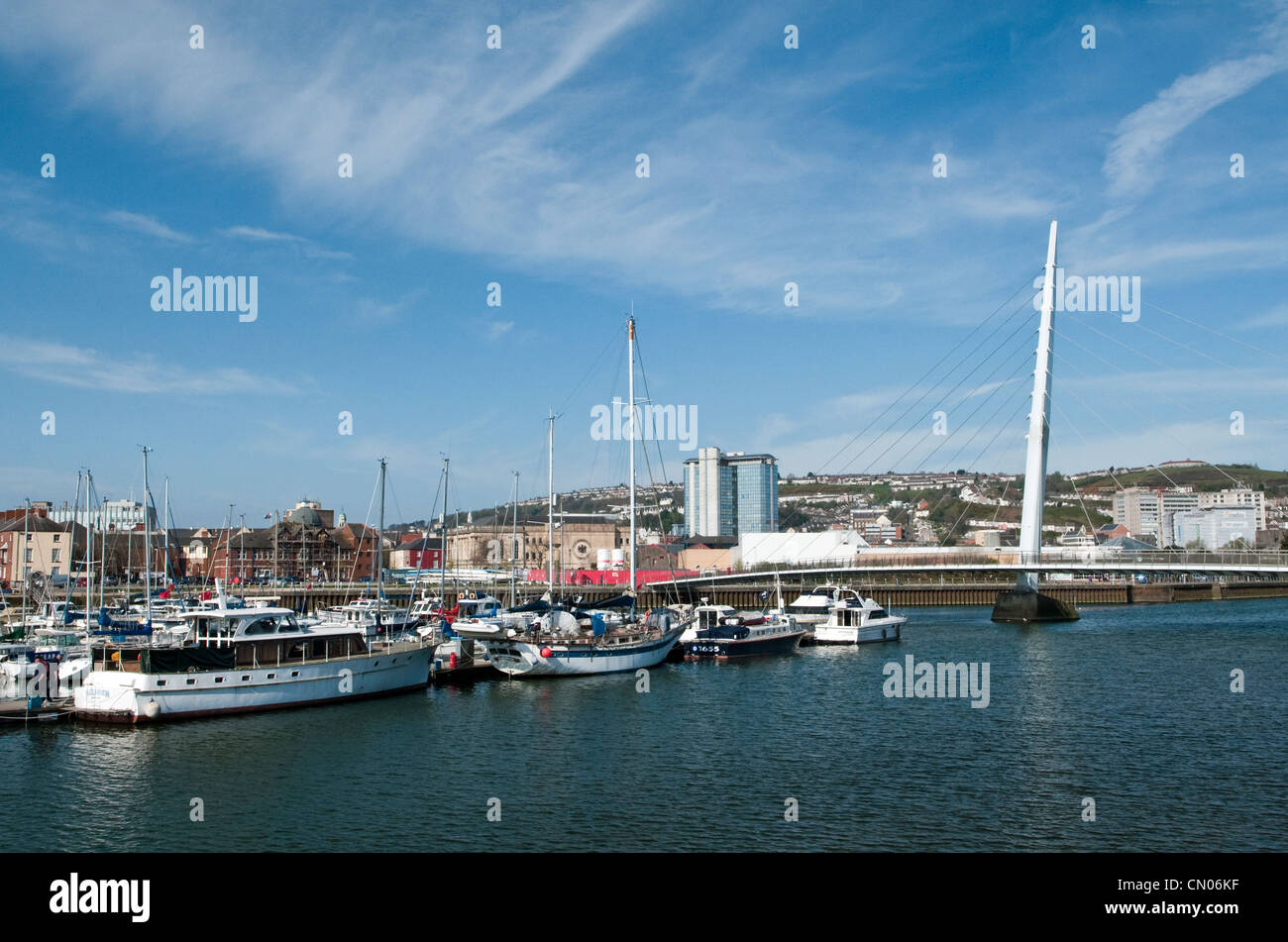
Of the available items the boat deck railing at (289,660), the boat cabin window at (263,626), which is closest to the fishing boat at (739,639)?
the boat deck railing at (289,660)

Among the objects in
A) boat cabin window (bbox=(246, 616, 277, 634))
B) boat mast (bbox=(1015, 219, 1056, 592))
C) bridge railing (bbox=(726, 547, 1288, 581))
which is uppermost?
boat mast (bbox=(1015, 219, 1056, 592))

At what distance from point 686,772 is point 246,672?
13.7 metres

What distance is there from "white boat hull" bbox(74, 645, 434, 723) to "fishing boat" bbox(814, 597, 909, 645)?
25.5 metres

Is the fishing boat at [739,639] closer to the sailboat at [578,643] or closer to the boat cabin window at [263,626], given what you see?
the sailboat at [578,643]

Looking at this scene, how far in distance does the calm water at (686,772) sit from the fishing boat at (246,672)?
705 mm

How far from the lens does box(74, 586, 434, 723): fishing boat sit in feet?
85.0

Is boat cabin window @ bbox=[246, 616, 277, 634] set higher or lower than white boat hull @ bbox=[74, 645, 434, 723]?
higher

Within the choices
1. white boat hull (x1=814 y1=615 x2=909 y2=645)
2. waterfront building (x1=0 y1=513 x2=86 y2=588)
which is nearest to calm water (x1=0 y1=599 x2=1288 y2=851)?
white boat hull (x1=814 y1=615 x2=909 y2=645)

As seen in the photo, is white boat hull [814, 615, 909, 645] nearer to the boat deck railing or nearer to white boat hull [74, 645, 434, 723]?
the boat deck railing

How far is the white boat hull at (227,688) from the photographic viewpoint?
84.7ft

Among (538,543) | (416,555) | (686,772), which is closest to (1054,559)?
(686,772)

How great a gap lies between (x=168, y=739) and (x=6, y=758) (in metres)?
3.34
